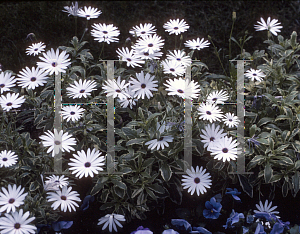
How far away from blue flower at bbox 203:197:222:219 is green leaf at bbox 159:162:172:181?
267 millimetres

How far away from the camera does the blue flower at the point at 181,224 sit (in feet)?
6.30

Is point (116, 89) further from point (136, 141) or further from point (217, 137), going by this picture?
point (217, 137)

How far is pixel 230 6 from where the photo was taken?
13.4 feet

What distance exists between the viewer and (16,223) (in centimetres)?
169

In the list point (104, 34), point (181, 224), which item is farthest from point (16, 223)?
point (104, 34)

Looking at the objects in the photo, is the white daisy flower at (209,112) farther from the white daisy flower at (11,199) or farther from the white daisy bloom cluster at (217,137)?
the white daisy flower at (11,199)

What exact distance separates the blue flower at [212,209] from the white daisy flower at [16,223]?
0.87m

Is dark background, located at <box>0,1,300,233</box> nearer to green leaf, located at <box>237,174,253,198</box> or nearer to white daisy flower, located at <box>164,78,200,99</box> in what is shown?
white daisy flower, located at <box>164,78,200,99</box>

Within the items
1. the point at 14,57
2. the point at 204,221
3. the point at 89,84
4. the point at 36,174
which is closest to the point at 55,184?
the point at 36,174

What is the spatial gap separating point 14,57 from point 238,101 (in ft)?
6.89

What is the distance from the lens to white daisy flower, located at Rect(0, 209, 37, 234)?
1.66 metres

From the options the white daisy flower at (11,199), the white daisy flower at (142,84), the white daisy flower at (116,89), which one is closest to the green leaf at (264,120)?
the white daisy flower at (142,84)

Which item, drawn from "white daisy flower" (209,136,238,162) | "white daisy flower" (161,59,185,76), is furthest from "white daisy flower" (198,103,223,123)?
"white daisy flower" (161,59,185,76)

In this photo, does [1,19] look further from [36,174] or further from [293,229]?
[293,229]
